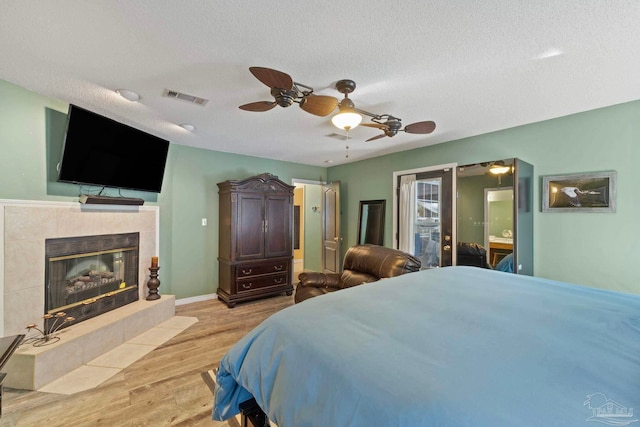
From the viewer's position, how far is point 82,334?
8.00 ft

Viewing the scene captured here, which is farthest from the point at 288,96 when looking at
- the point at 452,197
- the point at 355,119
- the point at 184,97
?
the point at 452,197

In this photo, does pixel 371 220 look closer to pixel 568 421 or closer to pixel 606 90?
pixel 606 90

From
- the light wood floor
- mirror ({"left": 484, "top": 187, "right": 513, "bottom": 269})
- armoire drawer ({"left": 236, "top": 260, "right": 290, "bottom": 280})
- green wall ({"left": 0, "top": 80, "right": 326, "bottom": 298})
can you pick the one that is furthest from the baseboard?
mirror ({"left": 484, "top": 187, "right": 513, "bottom": 269})

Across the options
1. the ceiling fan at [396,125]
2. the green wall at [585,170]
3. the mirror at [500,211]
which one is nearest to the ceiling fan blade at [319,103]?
the ceiling fan at [396,125]

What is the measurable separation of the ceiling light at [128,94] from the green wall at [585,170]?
10.3 ft

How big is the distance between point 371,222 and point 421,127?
8.41 ft

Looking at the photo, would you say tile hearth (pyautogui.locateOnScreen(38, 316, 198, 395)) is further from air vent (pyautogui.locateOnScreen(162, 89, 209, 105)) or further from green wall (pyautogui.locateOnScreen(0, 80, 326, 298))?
air vent (pyautogui.locateOnScreen(162, 89, 209, 105))

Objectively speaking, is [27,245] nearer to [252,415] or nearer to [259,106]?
[259,106]

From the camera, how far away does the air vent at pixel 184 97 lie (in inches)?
92.7

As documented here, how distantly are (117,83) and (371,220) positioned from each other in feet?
13.2

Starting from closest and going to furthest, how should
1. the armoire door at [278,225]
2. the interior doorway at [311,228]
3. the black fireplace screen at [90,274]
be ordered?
the black fireplace screen at [90,274] < the armoire door at [278,225] < the interior doorway at [311,228]

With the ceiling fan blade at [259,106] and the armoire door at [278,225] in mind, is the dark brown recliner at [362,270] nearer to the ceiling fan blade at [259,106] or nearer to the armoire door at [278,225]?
the armoire door at [278,225]

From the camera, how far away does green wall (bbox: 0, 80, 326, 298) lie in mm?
2422

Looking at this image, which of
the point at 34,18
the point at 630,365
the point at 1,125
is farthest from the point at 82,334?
the point at 630,365
